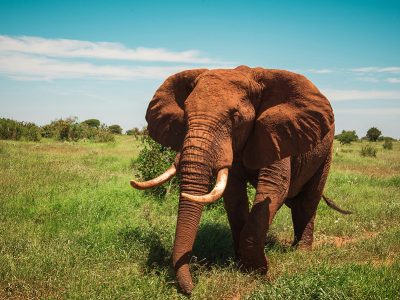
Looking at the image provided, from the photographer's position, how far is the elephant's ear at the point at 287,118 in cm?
526

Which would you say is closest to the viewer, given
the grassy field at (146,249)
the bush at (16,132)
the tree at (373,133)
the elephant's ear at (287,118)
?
the grassy field at (146,249)

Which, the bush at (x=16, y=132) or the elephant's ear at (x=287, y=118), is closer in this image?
the elephant's ear at (x=287, y=118)

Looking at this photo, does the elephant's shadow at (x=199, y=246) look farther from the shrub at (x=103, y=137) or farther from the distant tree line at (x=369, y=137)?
the distant tree line at (x=369, y=137)

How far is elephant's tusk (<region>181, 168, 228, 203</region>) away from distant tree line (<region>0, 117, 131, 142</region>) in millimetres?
25259

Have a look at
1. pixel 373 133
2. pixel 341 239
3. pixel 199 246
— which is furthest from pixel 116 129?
pixel 199 246

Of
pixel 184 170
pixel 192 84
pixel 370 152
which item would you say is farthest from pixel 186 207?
pixel 370 152

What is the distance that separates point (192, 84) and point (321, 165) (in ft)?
10.4

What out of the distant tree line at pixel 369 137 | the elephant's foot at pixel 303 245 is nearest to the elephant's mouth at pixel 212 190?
the elephant's foot at pixel 303 245

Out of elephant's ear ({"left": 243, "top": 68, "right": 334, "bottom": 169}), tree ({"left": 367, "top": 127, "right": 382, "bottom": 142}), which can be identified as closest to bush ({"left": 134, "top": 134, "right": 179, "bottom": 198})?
elephant's ear ({"left": 243, "top": 68, "right": 334, "bottom": 169})

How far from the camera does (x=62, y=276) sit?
16.4ft

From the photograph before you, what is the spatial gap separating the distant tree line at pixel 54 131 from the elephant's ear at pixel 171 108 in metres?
23.5

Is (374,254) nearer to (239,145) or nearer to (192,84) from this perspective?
(239,145)

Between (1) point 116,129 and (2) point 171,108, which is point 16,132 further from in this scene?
(1) point 116,129

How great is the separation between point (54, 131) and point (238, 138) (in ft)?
94.0
